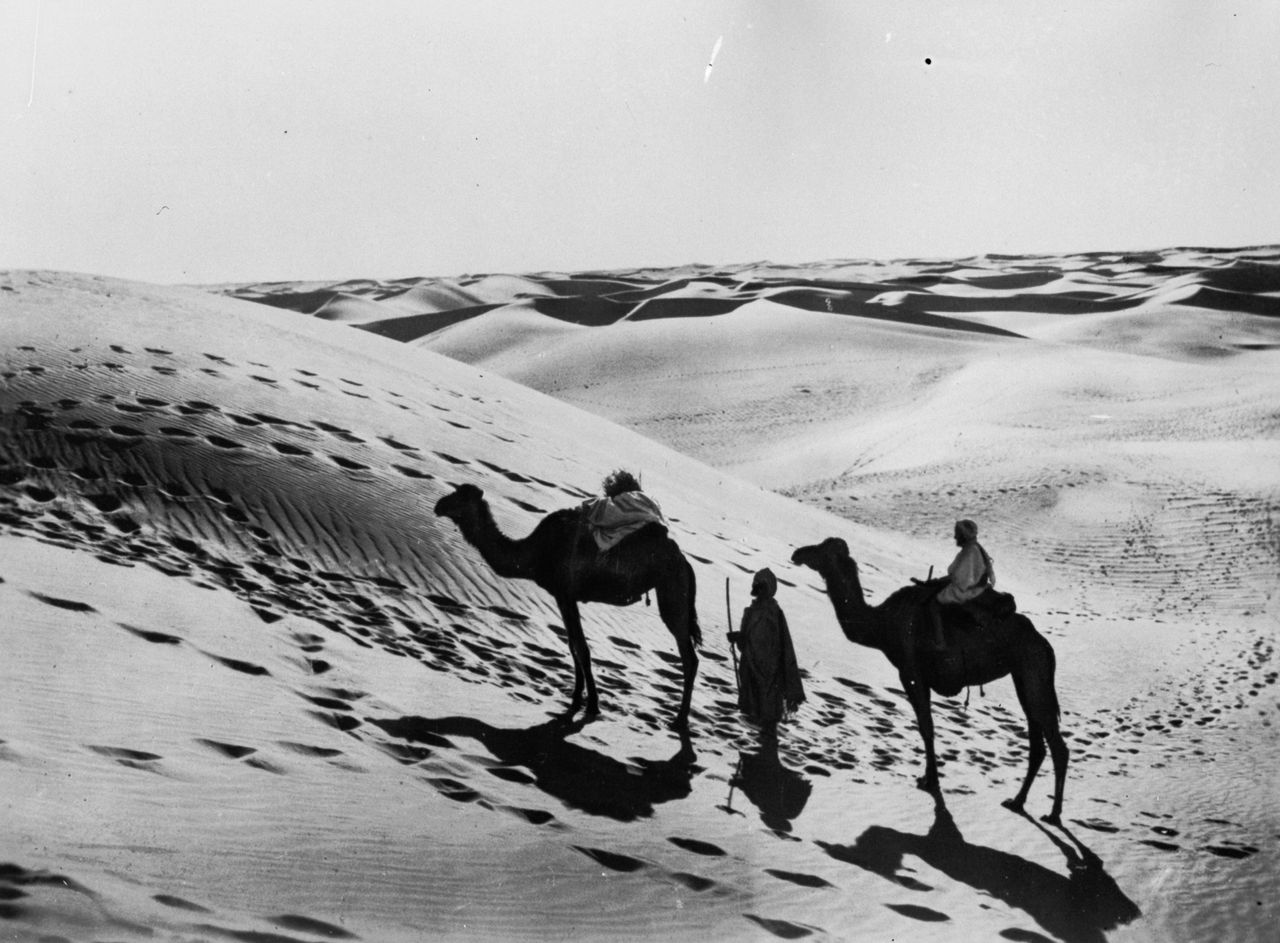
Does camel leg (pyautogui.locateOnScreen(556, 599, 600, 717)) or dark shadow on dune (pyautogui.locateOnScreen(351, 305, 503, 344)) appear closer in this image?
camel leg (pyautogui.locateOnScreen(556, 599, 600, 717))

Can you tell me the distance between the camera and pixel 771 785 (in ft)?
28.1

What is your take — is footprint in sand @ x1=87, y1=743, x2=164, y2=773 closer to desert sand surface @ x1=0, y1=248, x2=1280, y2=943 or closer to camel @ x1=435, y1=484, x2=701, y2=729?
desert sand surface @ x1=0, y1=248, x2=1280, y2=943

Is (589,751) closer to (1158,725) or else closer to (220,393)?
(1158,725)

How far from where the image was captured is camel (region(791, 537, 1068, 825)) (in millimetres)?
8266

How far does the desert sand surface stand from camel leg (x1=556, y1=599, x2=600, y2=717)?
0.20 meters

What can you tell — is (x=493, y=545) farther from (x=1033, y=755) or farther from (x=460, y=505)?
(x=1033, y=755)

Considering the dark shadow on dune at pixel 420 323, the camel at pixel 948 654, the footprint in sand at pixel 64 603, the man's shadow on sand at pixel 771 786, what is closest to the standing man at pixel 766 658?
the man's shadow on sand at pixel 771 786

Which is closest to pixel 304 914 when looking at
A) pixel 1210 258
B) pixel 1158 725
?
pixel 1158 725

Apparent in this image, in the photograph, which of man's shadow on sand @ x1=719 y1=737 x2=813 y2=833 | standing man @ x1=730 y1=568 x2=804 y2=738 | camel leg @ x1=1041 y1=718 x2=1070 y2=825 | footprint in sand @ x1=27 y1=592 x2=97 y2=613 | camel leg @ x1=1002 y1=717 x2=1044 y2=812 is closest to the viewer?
man's shadow on sand @ x1=719 y1=737 x2=813 y2=833

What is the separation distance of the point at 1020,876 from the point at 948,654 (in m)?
1.39

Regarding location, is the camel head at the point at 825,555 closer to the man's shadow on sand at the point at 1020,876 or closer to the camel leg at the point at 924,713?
the camel leg at the point at 924,713

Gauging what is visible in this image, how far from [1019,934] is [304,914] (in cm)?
376

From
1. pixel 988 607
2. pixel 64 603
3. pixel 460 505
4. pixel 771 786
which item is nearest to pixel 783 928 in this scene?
pixel 771 786

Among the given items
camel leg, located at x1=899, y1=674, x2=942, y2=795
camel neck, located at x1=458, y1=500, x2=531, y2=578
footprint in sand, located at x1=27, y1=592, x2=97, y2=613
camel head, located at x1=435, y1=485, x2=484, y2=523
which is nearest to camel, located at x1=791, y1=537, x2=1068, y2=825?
camel leg, located at x1=899, y1=674, x2=942, y2=795
